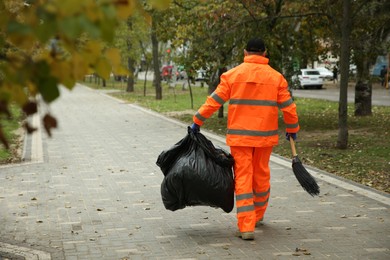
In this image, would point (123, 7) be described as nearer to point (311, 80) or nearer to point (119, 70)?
point (119, 70)

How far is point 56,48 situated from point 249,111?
13.0ft

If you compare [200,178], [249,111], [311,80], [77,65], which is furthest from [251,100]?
[311,80]

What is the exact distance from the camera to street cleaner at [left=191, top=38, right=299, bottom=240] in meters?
6.29

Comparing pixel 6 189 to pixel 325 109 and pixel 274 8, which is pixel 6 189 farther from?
pixel 325 109

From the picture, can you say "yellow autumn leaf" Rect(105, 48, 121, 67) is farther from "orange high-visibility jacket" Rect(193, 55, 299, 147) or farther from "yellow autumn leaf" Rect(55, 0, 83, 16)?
"orange high-visibility jacket" Rect(193, 55, 299, 147)

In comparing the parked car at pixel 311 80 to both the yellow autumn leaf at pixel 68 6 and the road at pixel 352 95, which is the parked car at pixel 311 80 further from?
the yellow autumn leaf at pixel 68 6

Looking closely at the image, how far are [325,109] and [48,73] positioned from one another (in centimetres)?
2310

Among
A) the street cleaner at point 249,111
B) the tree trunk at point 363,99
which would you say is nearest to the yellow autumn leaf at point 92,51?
the street cleaner at point 249,111

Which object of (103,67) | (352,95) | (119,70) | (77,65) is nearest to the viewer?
(77,65)

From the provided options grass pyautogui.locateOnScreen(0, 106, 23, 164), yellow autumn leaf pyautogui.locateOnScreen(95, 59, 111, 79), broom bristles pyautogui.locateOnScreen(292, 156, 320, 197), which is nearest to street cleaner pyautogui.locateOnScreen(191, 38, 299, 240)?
broom bristles pyautogui.locateOnScreen(292, 156, 320, 197)

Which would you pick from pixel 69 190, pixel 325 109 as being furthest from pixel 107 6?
pixel 325 109

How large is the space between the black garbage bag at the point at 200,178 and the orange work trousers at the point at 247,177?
4.5 inches

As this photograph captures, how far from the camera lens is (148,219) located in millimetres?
7289

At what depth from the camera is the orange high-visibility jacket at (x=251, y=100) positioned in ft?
20.6
